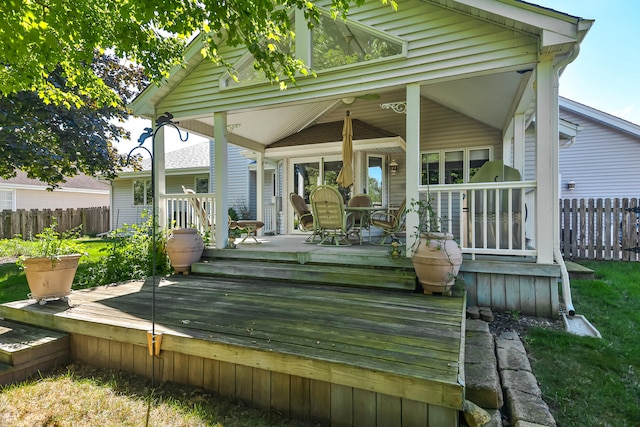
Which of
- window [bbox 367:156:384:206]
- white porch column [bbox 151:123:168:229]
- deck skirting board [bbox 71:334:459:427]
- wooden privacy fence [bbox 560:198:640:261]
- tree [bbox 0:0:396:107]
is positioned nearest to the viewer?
deck skirting board [bbox 71:334:459:427]

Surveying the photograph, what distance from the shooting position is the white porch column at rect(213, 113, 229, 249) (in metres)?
5.09

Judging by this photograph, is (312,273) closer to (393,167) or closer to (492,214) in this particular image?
(492,214)

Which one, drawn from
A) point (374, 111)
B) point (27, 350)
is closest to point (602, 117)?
point (374, 111)

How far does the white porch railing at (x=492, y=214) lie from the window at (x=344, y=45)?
1969 millimetres

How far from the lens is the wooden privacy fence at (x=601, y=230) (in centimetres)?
653

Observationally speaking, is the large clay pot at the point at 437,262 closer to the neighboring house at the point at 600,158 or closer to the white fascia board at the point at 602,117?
the neighboring house at the point at 600,158

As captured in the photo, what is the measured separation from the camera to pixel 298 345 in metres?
2.02

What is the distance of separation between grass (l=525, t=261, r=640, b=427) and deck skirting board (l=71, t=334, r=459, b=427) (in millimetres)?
904

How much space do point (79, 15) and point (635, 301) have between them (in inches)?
276

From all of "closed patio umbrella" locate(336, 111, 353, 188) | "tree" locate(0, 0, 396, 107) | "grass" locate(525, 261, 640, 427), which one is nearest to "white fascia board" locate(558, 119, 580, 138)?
"grass" locate(525, 261, 640, 427)

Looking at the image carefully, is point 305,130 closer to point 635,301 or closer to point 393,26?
point 393,26

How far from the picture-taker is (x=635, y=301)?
3.85m

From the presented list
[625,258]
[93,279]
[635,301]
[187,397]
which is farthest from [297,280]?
[625,258]

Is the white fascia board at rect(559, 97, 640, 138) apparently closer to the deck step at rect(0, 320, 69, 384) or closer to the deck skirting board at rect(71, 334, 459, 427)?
the deck skirting board at rect(71, 334, 459, 427)
